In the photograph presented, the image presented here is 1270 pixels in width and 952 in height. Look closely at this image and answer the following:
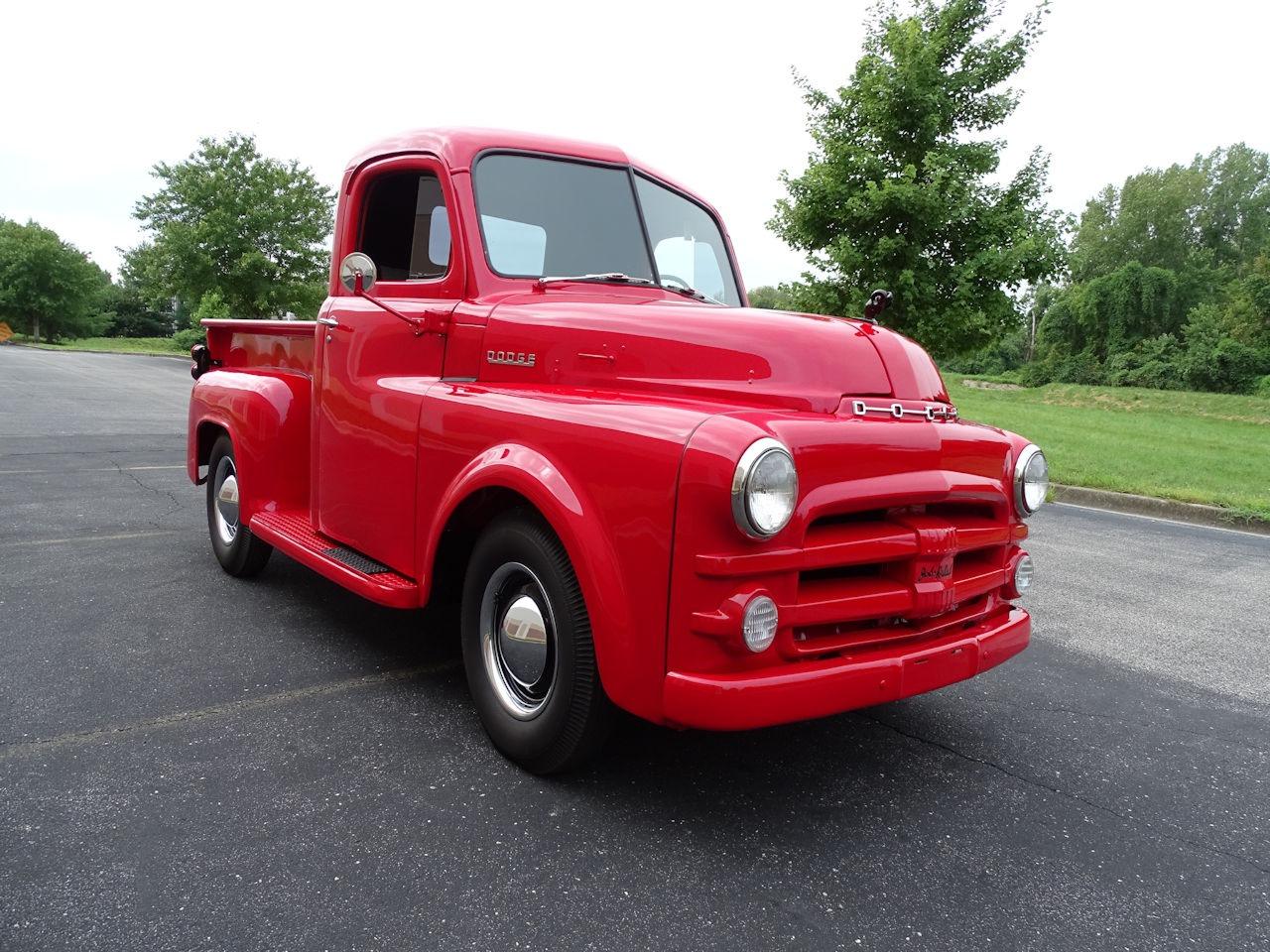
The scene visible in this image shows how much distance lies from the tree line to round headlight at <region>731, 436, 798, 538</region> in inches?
137

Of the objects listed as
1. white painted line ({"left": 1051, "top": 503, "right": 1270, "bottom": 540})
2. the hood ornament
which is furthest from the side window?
white painted line ({"left": 1051, "top": 503, "right": 1270, "bottom": 540})

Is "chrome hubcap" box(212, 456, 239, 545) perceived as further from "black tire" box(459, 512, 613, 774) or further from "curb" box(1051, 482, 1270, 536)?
"curb" box(1051, 482, 1270, 536)

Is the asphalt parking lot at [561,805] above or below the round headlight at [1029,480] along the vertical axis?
below

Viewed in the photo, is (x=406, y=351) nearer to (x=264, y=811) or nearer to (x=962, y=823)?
(x=264, y=811)

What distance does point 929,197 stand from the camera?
36.8 ft

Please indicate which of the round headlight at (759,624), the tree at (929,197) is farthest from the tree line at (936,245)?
the round headlight at (759,624)

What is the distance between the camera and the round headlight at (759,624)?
2.17 meters

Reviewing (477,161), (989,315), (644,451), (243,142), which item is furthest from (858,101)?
(243,142)

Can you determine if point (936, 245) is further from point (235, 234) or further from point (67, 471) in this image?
point (235, 234)

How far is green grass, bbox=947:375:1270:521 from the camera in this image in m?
10.4

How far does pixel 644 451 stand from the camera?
7.54 ft

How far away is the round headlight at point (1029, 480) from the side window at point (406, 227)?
85.7 inches

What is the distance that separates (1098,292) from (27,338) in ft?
206

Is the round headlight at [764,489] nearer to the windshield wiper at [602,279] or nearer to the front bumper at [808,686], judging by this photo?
the front bumper at [808,686]
